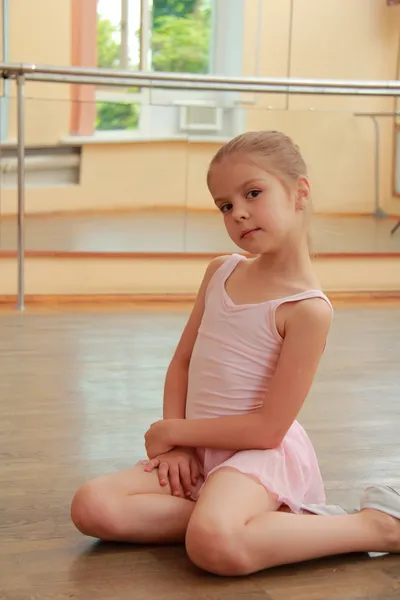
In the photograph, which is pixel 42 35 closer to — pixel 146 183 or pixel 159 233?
pixel 146 183

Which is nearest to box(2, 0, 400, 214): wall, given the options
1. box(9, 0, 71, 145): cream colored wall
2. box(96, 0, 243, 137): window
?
box(9, 0, 71, 145): cream colored wall

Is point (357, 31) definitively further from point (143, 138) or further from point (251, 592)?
point (251, 592)

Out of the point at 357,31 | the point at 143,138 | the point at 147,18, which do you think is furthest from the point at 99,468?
the point at 357,31

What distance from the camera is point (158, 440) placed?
134 centimetres

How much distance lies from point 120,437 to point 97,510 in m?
0.58

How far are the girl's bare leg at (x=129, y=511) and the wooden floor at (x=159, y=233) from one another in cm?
210

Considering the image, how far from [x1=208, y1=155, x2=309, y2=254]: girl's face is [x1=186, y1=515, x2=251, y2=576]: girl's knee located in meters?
0.37

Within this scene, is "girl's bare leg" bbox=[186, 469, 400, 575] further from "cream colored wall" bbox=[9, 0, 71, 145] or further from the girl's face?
"cream colored wall" bbox=[9, 0, 71, 145]

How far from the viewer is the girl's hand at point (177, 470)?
1.33 metres

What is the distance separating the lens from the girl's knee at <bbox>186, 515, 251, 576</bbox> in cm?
119

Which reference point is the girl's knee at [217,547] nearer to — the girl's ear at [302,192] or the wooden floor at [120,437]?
the wooden floor at [120,437]

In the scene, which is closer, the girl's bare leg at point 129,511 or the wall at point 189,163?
the girl's bare leg at point 129,511

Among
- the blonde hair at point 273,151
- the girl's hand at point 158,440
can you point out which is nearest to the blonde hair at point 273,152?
the blonde hair at point 273,151

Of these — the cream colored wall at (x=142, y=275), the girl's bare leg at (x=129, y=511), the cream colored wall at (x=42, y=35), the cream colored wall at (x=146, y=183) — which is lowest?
the cream colored wall at (x=142, y=275)
